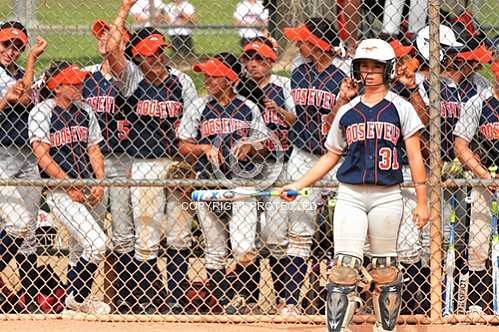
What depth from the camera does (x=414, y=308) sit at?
23.9ft

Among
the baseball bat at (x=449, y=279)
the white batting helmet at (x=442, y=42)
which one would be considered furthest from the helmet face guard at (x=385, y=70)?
the baseball bat at (x=449, y=279)

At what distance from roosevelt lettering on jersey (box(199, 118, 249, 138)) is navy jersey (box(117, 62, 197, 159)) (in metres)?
0.21

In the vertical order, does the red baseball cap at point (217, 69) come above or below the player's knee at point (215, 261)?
above

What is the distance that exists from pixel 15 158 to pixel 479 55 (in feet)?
10.4

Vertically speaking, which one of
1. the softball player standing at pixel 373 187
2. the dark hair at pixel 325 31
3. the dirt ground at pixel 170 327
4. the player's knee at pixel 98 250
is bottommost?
the dirt ground at pixel 170 327

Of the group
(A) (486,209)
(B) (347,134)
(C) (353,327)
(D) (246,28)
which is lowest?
(C) (353,327)

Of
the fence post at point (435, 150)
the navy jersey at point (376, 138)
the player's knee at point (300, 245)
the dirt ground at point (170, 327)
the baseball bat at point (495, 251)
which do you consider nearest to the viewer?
the navy jersey at point (376, 138)

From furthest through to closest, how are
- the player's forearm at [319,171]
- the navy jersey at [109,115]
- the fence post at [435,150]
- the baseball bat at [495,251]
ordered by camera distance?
the navy jersey at [109,115] → the baseball bat at [495,251] → the fence post at [435,150] → the player's forearm at [319,171]

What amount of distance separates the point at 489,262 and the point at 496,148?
772 mm

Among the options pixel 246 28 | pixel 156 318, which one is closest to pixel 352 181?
pixel 156 318

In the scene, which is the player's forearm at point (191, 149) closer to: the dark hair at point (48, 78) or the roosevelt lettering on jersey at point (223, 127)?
the roosevelt lettering on jersey at point (223, 127)

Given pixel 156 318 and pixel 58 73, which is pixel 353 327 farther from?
pixel 58 73

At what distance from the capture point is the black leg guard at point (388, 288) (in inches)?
247

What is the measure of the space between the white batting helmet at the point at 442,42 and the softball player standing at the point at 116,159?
77.4 inches
